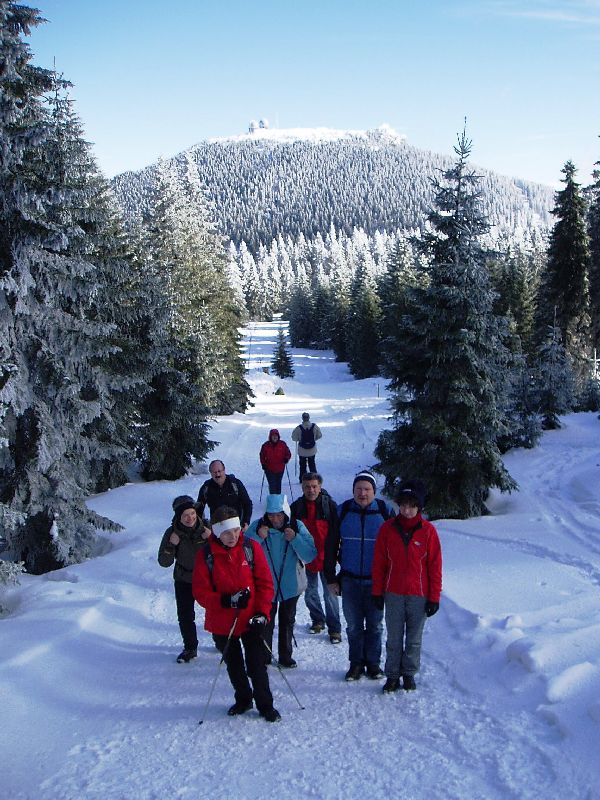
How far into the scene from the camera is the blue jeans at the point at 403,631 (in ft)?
18.9

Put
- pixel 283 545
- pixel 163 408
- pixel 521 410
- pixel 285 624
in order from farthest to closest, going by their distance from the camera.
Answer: pixel 521 410
pixel 163 408
pixel 285 624
pixel 283 545

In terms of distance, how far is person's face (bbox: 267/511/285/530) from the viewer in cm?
631

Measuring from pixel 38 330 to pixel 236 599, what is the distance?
7734 millimetres

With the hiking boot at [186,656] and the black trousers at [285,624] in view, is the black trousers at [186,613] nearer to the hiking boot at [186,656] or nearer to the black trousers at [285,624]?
the hiking boot at [186,656]

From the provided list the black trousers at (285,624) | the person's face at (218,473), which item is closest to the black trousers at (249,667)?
the black trousers at (285,624)

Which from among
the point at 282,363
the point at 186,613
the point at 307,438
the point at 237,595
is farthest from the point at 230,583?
the point at 282,363

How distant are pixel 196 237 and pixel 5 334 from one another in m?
21.3

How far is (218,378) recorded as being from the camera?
2809cm

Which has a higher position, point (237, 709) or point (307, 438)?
point (307, 438)

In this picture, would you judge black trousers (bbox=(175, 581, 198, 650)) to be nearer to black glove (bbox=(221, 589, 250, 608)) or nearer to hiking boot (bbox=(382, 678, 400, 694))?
black glove (bbox=(221, 589, 250, 608))

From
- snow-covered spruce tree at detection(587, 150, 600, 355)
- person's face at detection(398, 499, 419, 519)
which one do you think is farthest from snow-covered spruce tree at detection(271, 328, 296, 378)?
person's face at detection(398, 499, 419, 519)

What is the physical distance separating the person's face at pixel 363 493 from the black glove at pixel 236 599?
4.95 feet

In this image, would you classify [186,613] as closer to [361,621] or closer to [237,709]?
[237,709]

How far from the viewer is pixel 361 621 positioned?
629cm
